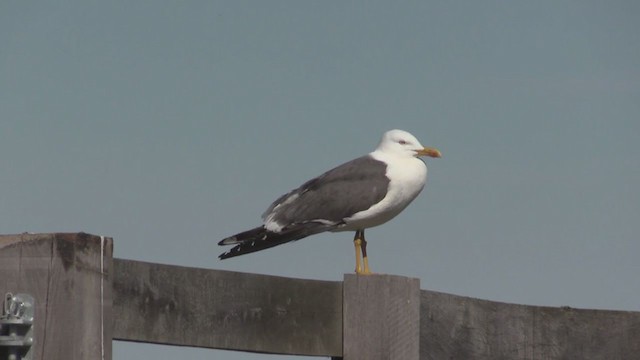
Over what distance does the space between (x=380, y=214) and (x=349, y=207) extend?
20 centimetres

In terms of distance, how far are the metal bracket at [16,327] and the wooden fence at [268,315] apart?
31 mm

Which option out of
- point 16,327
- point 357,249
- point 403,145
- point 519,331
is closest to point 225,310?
point 16,327

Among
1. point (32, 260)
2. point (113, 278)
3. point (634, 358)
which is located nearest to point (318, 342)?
point (113, 278)

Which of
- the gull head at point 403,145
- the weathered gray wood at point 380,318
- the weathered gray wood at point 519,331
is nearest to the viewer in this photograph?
the weathered gray wood at point 380,318

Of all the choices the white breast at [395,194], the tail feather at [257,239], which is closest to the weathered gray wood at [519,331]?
the tail feather at [257,239]

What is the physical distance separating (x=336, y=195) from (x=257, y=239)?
1249mm

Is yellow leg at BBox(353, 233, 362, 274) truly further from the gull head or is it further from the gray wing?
the gull head

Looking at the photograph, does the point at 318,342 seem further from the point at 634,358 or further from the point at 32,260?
the point at 634,358

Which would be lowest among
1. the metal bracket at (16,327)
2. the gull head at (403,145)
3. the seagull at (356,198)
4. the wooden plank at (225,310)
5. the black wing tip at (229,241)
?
the metal bracket at (16,327)

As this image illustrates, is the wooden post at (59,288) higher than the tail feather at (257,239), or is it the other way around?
the tail feather at (257,239)

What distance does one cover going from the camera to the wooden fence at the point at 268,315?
3.38 m

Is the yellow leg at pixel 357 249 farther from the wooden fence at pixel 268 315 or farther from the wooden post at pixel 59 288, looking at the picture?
the wooden post at pixel 59 288

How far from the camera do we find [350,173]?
823 cm

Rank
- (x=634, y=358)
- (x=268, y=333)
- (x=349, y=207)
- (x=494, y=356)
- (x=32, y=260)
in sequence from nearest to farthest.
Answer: (x=32, y=260), (x=268, y=333), (x=494, y=356), (x=634, y=358), (x=349, y=207)
